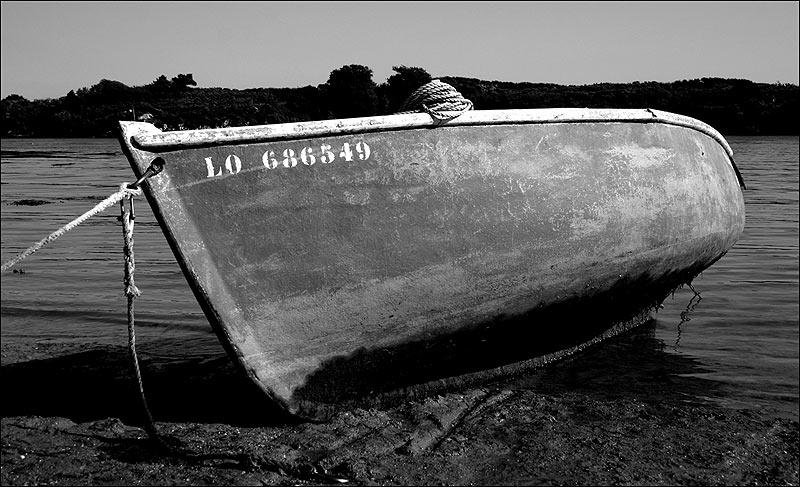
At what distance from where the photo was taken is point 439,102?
4.06 metres

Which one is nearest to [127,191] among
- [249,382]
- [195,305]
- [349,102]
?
[249,382]

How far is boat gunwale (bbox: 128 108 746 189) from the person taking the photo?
11.4 feet

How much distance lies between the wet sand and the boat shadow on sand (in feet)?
0.06

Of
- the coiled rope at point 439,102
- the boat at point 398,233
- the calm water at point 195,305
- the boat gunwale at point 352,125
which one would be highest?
the coiled rope at point 439,102

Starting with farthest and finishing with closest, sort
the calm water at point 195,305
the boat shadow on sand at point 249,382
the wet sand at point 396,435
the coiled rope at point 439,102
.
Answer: the calm water at point 195,305 → the boat shadow on sand at point 249,382 → the coiled rope at point 439,102 → the wet sand at point 396,435

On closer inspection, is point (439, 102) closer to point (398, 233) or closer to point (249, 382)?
point (398, 233)

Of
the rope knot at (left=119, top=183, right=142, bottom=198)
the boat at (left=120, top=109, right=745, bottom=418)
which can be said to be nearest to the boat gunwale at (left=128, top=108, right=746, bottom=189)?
the boat at (left=120, top=109, right=745, bottom=418)

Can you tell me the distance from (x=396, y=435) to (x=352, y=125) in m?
1.50

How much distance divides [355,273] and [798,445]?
228 centimetres

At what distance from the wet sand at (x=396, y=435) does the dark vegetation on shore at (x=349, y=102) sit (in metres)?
1.49

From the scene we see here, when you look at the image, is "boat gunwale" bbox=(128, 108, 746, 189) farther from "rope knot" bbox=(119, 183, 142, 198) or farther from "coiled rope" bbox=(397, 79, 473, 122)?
"rope knot" bbox=(119, 183, 142, 198)

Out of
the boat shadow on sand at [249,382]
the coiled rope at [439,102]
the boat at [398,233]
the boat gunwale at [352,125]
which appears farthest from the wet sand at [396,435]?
the coiled rope at [439,102]

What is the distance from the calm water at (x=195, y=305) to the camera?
527 centimetres

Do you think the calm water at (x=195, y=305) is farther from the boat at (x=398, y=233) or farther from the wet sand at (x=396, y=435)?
the boat at (x=398, y=233)
